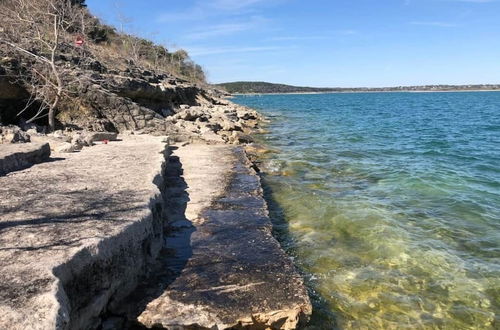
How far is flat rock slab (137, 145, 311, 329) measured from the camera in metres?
4.68

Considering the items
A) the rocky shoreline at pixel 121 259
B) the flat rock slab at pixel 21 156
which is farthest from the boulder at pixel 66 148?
the rocky shoreline at pixel 121 259

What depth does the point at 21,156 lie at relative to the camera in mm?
8328

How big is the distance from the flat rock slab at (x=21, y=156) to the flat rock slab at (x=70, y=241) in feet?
0.89

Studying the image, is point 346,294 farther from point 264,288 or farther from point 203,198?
point 203,198

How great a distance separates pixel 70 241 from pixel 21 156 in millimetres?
4669

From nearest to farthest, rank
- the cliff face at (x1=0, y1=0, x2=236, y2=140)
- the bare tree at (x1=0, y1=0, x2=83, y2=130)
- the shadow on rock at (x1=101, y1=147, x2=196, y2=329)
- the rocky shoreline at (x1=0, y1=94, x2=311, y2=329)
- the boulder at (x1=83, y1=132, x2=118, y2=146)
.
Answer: the rocky shoreline at (x1=0, y1=94, x2=311, y2=329), the shadow on rock at (x1=101, y1=147, x2=196, y2=329), the boulder at (x1=83, y1=132, x2=118, y2=146), the bare tree at (x1=0, y1=0, x2=83, y2=130), the cliff face at (x1=0, y1=0, x2=236, y2=140)

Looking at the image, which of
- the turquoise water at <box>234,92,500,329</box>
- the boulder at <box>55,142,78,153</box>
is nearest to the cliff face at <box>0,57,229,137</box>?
the boulder at <box>55,142,78,153</box>

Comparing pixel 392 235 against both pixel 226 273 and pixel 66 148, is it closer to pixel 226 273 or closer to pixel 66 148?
pixel 226 273

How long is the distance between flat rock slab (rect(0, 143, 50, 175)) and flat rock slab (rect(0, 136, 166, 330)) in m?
0.27

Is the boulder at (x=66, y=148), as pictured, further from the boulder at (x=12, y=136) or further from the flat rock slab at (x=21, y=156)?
the flat rock slab at (x=21, y=156)

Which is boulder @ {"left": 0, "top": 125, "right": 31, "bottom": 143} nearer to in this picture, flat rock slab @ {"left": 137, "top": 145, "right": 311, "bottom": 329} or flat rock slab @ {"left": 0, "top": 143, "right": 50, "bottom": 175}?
flat rock slab @ {"left": 0, "top": 143, "right": 50, "bottom": 175}

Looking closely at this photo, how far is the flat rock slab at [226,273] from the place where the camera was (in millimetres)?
4676

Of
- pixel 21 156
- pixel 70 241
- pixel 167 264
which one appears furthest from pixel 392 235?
pixel 21 156

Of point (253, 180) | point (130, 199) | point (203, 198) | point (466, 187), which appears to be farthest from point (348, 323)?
point (466, 187)
